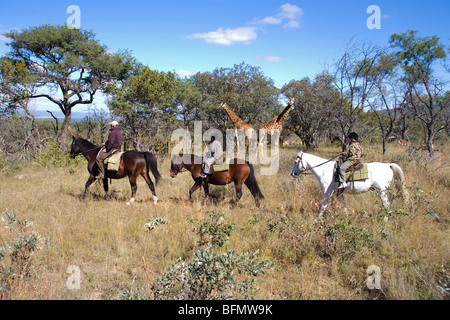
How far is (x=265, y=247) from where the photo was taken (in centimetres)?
470

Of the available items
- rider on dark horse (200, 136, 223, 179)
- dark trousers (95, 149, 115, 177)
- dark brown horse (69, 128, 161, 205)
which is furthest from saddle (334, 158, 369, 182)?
dark trousers (95, 149, 115, 177)

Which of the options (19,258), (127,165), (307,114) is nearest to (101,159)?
(127,165)

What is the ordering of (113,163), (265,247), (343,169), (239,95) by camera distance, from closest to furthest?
1. (265,247)
2. (343,169)
3. (113,163)
4. (239,95)

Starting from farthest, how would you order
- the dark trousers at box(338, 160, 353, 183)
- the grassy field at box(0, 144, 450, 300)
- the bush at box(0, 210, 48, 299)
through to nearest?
the dark trousers at box(338, 160, 353, 183) < the grassy field at box(0, 144, 450, 300) < the bush at box(0, 210, 48, 299)

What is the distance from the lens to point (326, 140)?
2383 cm

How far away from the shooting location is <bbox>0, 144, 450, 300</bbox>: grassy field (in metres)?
3.56

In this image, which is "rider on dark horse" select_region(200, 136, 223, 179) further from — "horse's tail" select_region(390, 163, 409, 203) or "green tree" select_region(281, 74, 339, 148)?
"green tree" select_region(281, 74, 339, 148)

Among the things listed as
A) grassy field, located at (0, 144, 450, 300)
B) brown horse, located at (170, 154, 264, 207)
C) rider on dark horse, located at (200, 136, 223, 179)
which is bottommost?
grassy field, located at (0, 144, 450, 300)

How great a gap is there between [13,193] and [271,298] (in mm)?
8859

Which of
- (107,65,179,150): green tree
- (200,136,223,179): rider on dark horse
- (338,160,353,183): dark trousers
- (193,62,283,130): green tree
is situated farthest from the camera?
(193,62,283,130): green tree

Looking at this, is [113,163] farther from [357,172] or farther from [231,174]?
[357,172]

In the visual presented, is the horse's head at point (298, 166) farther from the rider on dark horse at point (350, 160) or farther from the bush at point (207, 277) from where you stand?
the bush at point (207, 277)

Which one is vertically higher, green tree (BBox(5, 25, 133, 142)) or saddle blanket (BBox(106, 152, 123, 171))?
green tree (BBox(5, 25, 133, 142))
